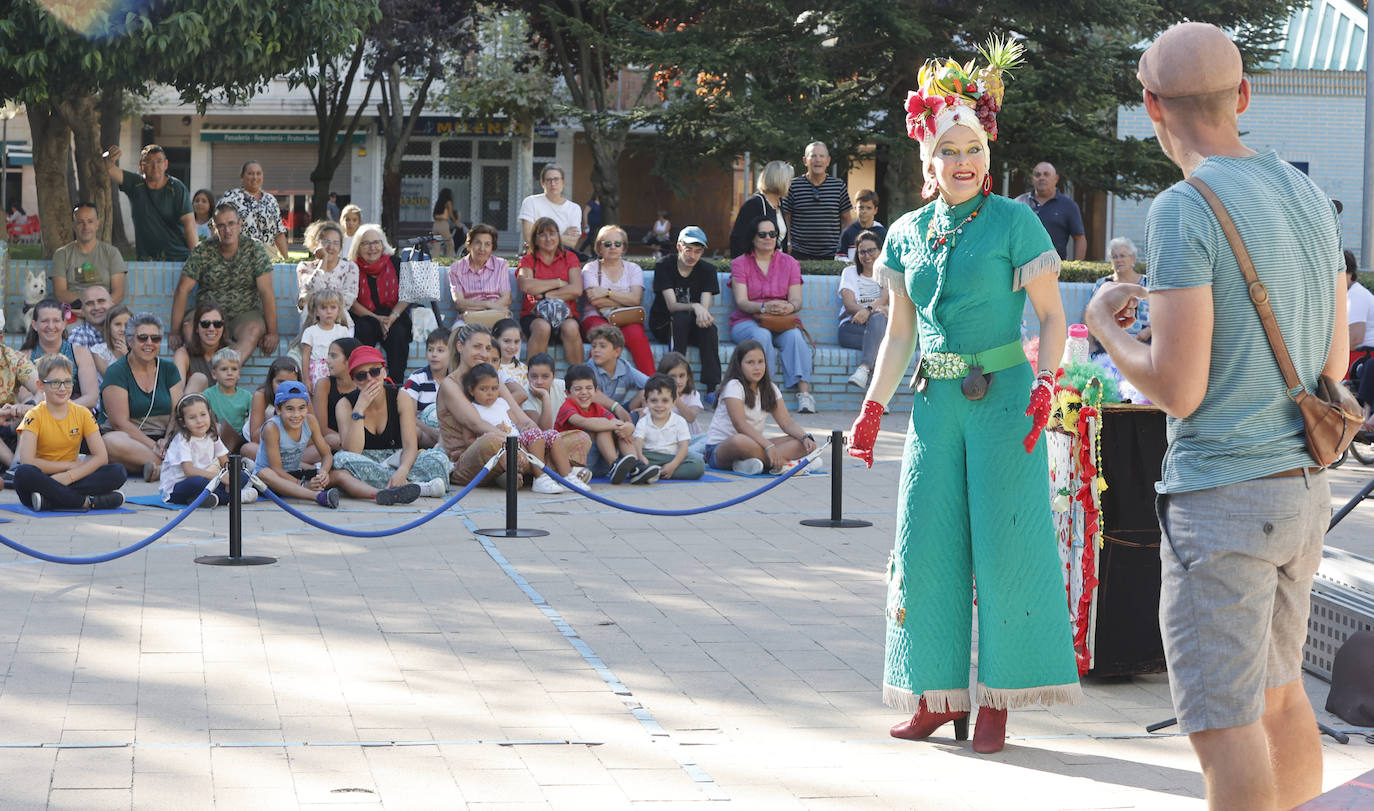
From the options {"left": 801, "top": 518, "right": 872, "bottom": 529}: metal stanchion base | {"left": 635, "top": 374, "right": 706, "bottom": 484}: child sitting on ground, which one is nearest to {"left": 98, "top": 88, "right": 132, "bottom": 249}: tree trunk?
{"left": 635, "top": 374, "right": 706, "bottom": 484}: child sitting on ground

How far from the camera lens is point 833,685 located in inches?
239

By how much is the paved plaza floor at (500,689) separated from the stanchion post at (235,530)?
0.39 feet

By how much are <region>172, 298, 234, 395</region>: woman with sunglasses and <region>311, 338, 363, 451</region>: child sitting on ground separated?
4.66 feet

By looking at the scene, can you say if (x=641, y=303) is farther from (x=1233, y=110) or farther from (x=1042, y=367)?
(x=1233, y=110)

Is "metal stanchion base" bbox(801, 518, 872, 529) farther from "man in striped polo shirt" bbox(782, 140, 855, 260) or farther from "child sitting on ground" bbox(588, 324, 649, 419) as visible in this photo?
"man in striped polo shirt" bbox(782, 140, 855, 260)

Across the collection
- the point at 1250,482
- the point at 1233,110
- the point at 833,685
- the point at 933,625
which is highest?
the point at 1233,110

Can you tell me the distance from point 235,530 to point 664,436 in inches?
159

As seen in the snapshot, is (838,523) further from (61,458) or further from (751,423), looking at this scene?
(61,458)

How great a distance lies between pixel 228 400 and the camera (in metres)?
11.4

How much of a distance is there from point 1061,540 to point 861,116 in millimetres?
16889

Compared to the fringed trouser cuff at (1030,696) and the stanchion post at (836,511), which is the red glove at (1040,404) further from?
the stanchion post at (836,511)

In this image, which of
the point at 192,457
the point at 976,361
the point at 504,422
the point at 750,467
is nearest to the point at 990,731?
the point at 976,361

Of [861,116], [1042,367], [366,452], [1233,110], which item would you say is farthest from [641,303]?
[1233,110]

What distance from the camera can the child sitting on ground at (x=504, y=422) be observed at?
10.9m
